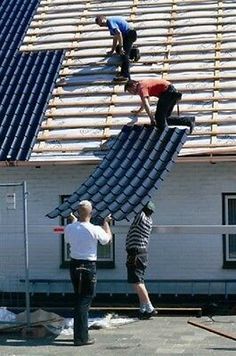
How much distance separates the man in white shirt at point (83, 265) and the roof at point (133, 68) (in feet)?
11.5

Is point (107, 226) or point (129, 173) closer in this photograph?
point (107, 226)

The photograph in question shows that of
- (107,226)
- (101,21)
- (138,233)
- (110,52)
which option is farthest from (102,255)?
(101,21)

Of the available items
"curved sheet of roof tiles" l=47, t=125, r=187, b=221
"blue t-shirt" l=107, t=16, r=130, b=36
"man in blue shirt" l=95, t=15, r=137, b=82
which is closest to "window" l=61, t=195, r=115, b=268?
"curved sheet of roof tiles" l=47, t=125, r=187, b=221

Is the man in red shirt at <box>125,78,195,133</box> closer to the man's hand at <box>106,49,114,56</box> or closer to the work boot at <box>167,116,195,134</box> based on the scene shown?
the work boot at <box>167,116,195,134</box>

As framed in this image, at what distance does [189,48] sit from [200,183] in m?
3.29

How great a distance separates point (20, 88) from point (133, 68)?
2173 mm

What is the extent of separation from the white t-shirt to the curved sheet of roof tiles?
1503 millimetres

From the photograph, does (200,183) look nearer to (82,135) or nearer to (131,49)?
(82,135)

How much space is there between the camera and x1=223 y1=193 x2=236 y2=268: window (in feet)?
49.6

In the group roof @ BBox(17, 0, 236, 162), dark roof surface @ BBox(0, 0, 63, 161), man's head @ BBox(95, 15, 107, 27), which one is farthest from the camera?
man's head @ BBox(95, 15, 107, 27)

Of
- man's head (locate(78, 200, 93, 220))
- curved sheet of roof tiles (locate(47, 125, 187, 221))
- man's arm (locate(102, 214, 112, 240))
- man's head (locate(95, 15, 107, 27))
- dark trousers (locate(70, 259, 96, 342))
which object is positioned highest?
man's head (locate(95, 15, 107, 27))

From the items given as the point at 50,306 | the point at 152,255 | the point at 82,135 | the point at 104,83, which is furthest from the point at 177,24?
the point at 50,306

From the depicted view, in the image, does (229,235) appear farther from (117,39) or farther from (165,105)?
(117,39)

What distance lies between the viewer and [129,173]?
14266 millimetres
